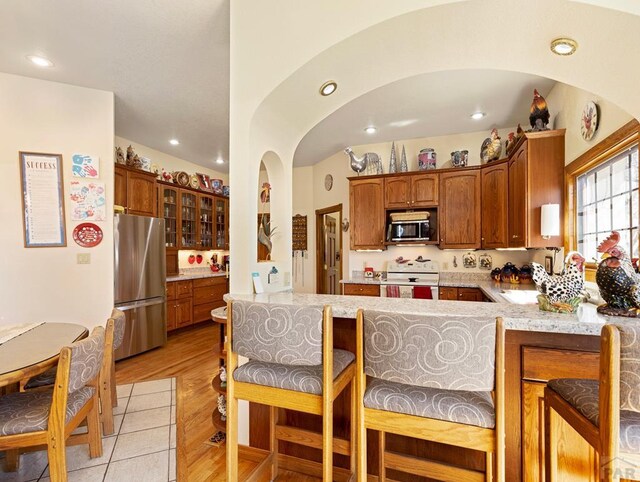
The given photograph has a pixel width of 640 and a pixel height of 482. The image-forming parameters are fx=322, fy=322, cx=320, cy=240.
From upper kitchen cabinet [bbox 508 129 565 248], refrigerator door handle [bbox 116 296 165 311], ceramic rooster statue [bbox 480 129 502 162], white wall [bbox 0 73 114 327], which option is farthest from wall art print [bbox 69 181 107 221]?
ceramic rooster statue [bbox 480 129 502 162]

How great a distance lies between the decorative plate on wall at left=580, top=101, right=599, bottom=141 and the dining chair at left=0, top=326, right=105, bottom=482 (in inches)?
132

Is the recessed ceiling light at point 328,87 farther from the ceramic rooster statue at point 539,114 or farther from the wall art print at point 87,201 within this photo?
the wall art print at point 87,201

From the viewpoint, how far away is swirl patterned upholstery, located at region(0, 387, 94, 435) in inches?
54.6

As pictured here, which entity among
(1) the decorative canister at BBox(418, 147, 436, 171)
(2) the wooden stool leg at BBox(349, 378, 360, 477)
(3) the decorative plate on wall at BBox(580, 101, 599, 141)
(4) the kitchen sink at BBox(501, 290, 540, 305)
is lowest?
(2) the wooden stool leg at BBox(349, 378, 360, 477)

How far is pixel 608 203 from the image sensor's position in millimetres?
2316

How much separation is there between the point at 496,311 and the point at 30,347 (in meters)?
2.31

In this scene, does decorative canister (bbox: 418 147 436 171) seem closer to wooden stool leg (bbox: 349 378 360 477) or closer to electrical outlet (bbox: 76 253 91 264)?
wooden stool leg (bbox: 349 378 360 477)

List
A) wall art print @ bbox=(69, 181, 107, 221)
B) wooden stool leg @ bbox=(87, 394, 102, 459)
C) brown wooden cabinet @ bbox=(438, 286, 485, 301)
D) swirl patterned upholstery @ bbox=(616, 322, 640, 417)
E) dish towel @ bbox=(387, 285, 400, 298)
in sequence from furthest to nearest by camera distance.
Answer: dish towel @ bbox=(387, 285, 400, 298) < brown wooden cabinet @ bbox=(438, 286, 485, 301) < wall art print @ bbox=(69, 181, 107, 221) < wooden stool leg @ bbox=(87, 394, 102, 459) < swirl patterned upholstery @ bbox=(616, 322, 640, 417)

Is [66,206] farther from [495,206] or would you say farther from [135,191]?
[495,206]

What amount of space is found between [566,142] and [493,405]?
266 cm

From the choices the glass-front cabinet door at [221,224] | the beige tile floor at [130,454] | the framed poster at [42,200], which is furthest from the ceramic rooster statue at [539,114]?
the glass-front cabinet door at [221,224]

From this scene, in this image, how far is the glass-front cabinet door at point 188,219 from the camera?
17.5ft

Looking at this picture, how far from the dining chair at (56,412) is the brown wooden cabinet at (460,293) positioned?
3.50m

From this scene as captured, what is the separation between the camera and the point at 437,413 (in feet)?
3.62
